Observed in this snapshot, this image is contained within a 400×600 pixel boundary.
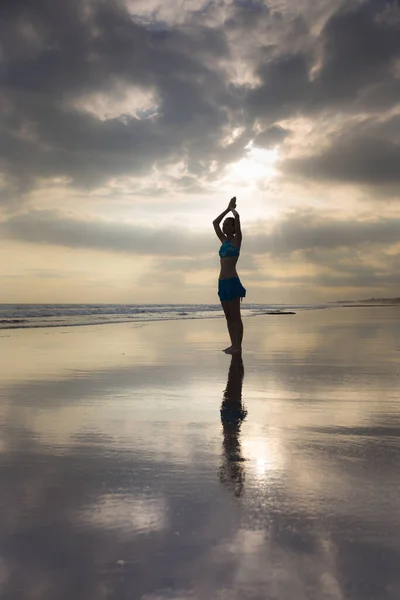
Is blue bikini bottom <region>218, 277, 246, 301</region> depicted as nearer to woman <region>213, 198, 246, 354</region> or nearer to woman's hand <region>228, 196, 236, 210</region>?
woman <region>213, 198, 246, 354</region>

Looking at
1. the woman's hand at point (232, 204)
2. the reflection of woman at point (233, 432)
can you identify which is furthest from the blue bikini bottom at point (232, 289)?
the reflection of woman at point (233, 432)

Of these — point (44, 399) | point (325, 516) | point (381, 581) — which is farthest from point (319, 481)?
point (44, 399)

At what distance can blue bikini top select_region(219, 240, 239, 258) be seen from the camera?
9.27m

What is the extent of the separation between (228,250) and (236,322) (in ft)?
4.42

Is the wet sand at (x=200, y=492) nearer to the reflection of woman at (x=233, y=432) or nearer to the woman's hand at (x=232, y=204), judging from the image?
the reflection of woman at (x=233, y=432)

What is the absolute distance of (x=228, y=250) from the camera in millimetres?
9266

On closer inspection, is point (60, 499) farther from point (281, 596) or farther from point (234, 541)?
point (281, 596)

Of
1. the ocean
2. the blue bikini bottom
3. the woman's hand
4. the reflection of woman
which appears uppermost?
the woman's hand

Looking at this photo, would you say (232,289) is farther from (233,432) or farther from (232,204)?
(233,432)

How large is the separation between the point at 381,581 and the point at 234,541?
53 cm

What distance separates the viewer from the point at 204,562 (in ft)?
5.79

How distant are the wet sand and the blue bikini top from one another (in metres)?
4.15

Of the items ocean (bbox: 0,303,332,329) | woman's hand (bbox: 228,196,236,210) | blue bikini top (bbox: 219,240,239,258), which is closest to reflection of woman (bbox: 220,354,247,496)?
blue bikini top (bbox: 219,240,239,258)

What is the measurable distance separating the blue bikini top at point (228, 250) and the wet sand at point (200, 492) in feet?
13.6
